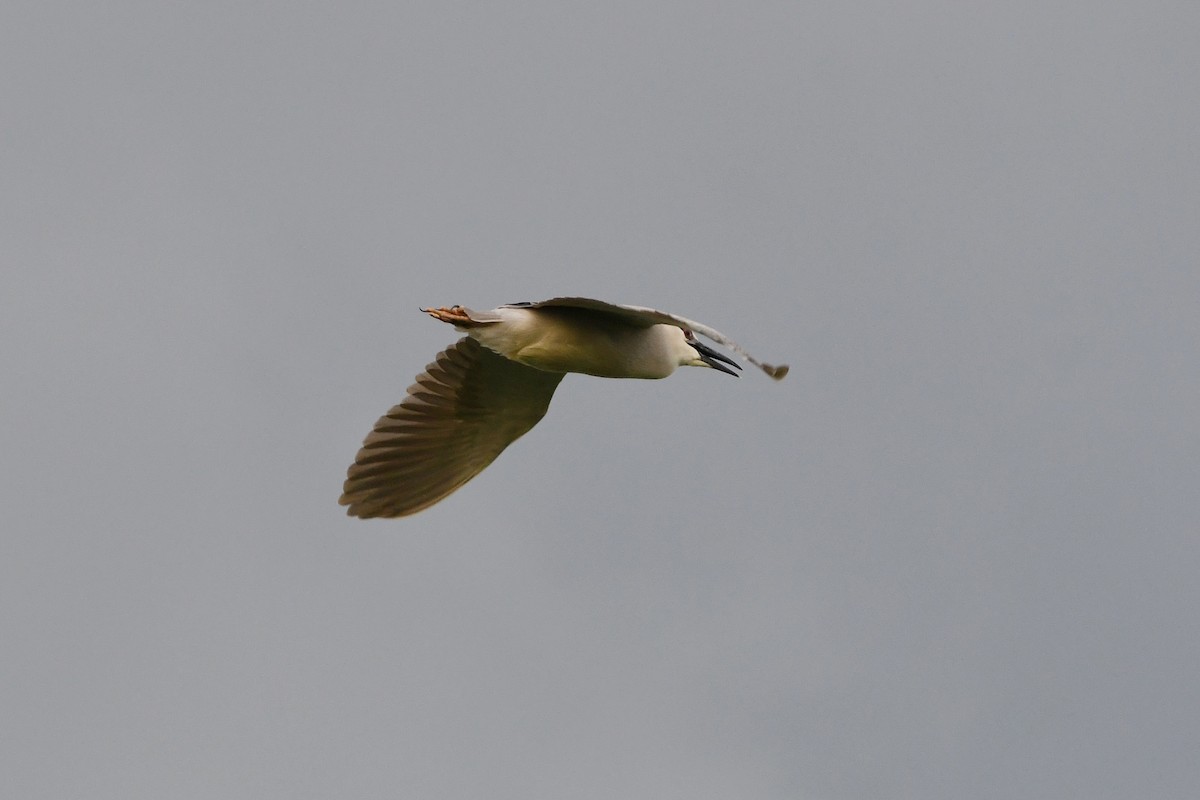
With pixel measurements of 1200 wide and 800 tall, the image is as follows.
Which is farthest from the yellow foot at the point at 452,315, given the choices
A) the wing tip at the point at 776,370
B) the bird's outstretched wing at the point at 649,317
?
the wing tip at the point at 776,370

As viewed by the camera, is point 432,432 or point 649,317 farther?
point 432,432

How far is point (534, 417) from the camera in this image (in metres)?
15.5

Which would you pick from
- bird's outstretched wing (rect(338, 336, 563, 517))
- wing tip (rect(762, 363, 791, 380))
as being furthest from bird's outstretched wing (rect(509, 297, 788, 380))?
bird's outstretched wing (rect(338, 336, 563, 517))

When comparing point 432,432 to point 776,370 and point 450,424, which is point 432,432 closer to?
point 450,424

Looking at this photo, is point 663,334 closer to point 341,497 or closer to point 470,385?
point 470,385

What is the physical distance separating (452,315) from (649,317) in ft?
6.64

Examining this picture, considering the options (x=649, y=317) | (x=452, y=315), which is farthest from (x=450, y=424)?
(x=649, y=317)

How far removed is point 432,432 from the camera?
608 inches

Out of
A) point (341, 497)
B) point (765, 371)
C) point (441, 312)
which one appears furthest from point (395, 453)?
point (765, 371)

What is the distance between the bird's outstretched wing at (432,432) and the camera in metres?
15.3

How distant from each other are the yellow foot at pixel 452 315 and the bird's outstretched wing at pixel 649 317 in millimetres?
424

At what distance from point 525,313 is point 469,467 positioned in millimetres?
2594

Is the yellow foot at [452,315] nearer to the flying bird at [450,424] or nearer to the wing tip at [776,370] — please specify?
the flying bird at [450,424]

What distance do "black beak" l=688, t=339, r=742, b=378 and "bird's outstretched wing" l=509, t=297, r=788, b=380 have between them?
887 millimetres
